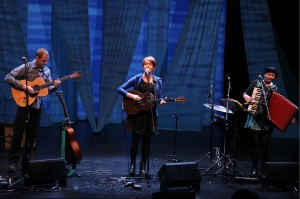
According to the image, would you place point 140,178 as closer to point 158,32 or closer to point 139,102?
point 139,102

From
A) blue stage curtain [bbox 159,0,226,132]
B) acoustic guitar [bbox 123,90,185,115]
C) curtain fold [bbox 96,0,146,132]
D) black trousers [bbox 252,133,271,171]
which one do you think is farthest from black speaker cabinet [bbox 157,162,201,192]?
blue stage curtain [bbox 159,0,226,132]

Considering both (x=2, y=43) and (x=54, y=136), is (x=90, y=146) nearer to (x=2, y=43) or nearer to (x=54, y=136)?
(x=54, y=136)

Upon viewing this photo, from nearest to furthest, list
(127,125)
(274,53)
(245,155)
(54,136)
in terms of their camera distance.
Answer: (127,125) < (245,155) < (54,136) < (274,53)

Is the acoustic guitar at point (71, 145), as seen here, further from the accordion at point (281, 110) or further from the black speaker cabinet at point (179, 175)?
the accordion at point (281, 110)

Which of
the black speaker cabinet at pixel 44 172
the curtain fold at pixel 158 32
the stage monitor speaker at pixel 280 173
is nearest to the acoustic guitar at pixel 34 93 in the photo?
the black speaker cabinet at pixel 44 172

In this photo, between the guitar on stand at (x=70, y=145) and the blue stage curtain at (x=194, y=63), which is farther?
the blue stage curtain at (x=194, y=63)

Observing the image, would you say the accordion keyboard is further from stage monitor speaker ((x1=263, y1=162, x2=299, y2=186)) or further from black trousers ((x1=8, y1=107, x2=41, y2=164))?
black trousers ((x1=8, y1=107, x2=41, y2=164))

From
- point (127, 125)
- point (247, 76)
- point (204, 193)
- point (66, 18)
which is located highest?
point (66, 18)

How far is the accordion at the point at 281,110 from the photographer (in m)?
6.32

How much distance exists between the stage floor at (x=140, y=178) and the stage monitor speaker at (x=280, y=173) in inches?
4.8

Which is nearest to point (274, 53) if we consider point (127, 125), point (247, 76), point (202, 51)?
point (247, 76)

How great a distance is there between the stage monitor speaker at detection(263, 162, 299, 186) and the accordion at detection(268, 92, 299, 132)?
2.06ft

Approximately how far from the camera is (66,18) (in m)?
10.9

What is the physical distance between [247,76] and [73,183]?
652cm
